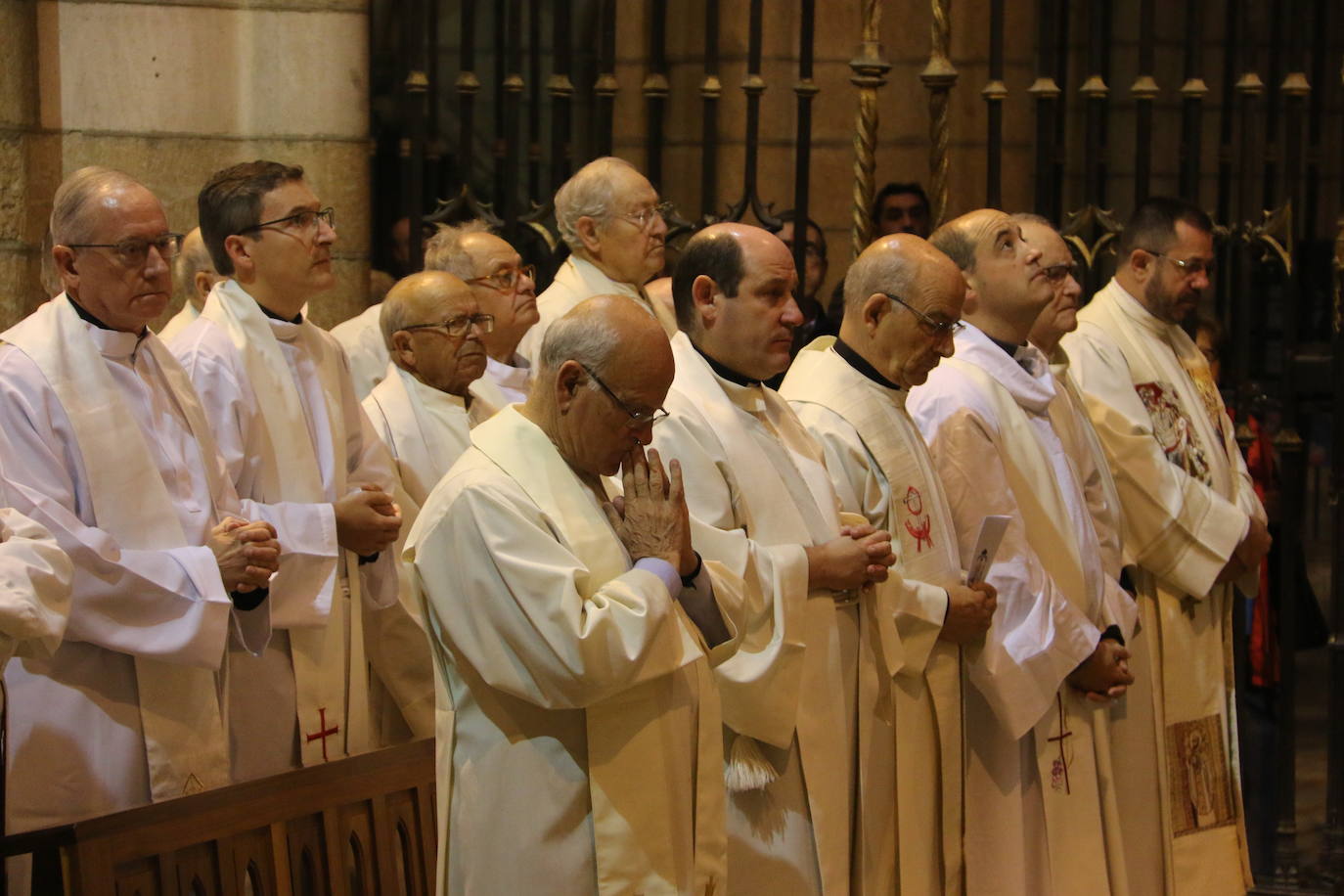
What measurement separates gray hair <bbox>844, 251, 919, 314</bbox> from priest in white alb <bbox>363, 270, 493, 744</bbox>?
1131 mm

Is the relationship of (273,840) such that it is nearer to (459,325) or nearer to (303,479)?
(303,479)

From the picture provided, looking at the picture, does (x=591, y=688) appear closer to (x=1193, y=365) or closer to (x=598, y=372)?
(x=598, y=372)

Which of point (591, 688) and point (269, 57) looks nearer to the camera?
point (591, 688)

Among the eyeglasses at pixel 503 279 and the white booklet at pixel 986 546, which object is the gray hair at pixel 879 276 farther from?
the eyeglasses at pixel 503 279

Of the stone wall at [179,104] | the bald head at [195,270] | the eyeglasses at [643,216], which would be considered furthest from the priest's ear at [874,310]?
the stone wall at [179,104]

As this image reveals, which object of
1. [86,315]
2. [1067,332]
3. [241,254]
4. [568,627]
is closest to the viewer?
[568,627]

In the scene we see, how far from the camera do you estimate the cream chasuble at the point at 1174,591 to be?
592 centimetres

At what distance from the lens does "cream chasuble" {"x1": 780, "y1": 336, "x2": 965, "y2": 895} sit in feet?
15.9

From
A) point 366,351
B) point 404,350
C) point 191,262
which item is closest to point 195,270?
point 191,262

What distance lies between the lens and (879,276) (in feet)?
16.2

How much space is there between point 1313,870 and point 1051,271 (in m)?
2.44

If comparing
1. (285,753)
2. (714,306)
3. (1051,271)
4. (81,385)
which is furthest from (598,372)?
(1051,271)

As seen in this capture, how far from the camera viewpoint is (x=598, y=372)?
11.7ft

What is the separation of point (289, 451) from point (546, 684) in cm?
176
